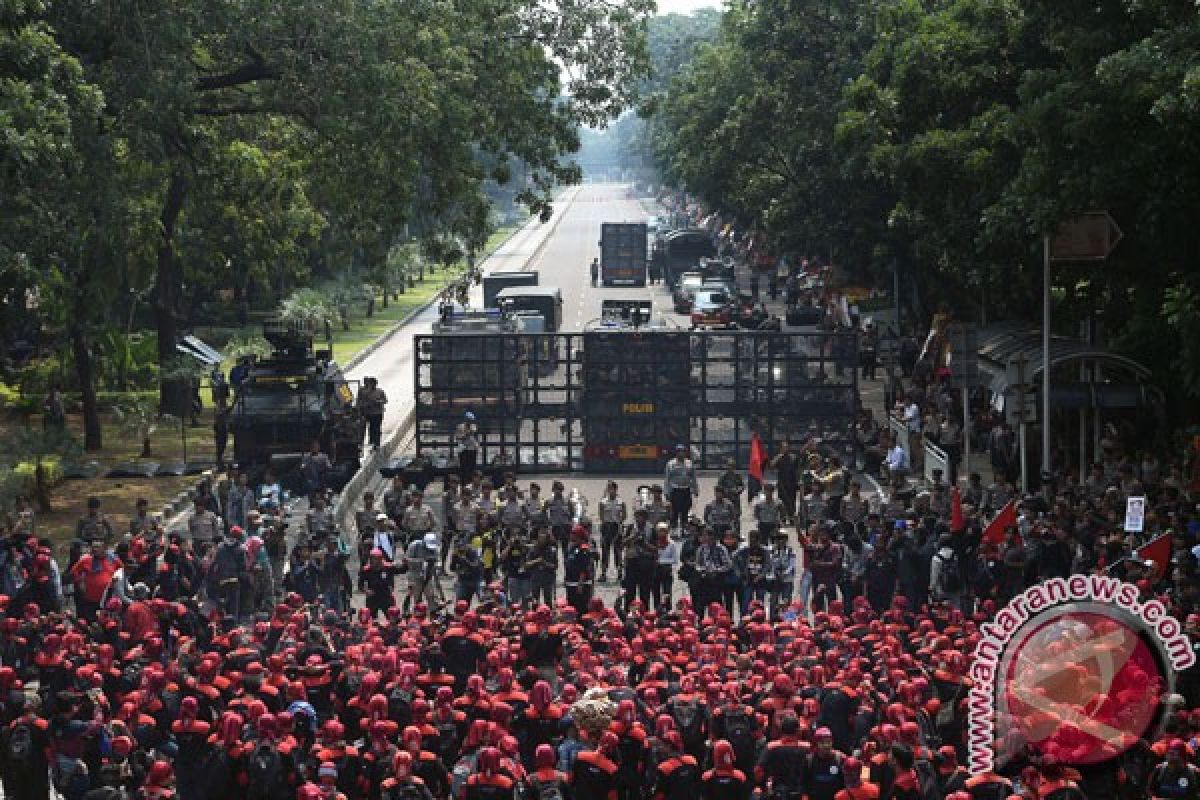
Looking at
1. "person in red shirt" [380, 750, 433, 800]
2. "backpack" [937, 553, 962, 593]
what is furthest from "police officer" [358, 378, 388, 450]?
"person in red shirt" [380, 750, 433, 800]

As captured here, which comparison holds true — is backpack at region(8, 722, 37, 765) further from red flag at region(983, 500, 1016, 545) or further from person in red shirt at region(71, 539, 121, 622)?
red flag at region(983, 500, 1016, 545)

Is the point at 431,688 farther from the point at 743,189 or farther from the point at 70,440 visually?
the point at 743,189

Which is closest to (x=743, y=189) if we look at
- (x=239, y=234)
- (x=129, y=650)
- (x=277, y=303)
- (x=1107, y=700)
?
(x=239, y=234)

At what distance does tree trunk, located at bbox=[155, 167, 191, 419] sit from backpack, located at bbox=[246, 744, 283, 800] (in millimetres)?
25620

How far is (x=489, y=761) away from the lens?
49.3ft

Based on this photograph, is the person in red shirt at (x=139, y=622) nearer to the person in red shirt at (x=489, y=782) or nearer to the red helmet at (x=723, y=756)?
the person in red shirt at (x=489, y=782)

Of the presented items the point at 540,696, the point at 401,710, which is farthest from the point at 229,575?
the point at 540,696

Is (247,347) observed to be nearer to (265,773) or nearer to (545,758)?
(265,773)

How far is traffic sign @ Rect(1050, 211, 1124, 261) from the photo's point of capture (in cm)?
2939

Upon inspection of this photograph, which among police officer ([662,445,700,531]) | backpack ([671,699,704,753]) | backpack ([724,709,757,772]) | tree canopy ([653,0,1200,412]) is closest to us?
backpack ([724,709,757,772])

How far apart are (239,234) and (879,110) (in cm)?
1608

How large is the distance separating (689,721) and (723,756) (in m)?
1.34

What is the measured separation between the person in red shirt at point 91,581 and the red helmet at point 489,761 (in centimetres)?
953

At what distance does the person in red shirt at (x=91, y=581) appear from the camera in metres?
23.4
